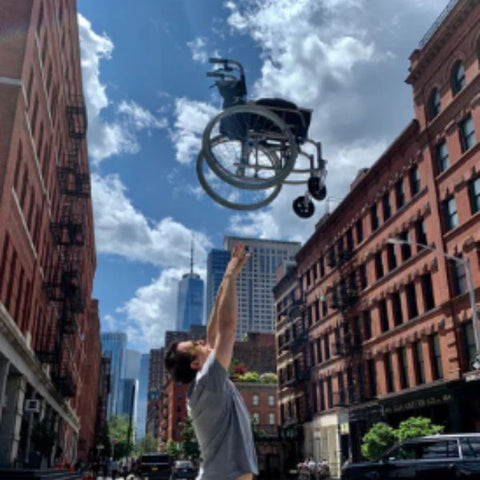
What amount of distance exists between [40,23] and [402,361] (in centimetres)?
2762

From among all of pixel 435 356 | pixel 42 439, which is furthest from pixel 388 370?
pixel 42 439

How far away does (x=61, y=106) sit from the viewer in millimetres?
33000

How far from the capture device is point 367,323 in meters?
41.3

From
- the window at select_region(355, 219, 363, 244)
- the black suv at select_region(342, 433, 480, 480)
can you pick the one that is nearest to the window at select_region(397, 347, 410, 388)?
the window at select_region(355, 219, 363, 244)

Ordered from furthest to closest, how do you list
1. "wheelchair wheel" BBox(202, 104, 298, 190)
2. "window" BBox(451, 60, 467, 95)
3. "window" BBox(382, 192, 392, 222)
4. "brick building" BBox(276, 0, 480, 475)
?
"window" BBox(382, 192, 392, 222), "window" BBox(451, 60, 467, 95), "brick building" BBox(276, 0, 480, 475), "wheelchair wheel" BBox(202, 104, 298, 190)

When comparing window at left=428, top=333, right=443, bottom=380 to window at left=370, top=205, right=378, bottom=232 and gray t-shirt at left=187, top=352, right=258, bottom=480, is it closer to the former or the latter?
window at left=370, top=205, right=378, bottom=232

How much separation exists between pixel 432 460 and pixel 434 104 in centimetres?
2536

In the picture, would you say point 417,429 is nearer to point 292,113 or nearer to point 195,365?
point 292,113

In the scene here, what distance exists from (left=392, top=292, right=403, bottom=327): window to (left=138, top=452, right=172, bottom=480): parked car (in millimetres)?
18149

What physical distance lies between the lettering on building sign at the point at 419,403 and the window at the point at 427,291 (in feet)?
16.6

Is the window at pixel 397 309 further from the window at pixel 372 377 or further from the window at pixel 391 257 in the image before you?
the window at pixel 372 377

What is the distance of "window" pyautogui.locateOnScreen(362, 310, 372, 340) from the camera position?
133 ft

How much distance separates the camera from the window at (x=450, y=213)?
31.1 meters

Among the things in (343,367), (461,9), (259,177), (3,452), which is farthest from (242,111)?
(343,367)
